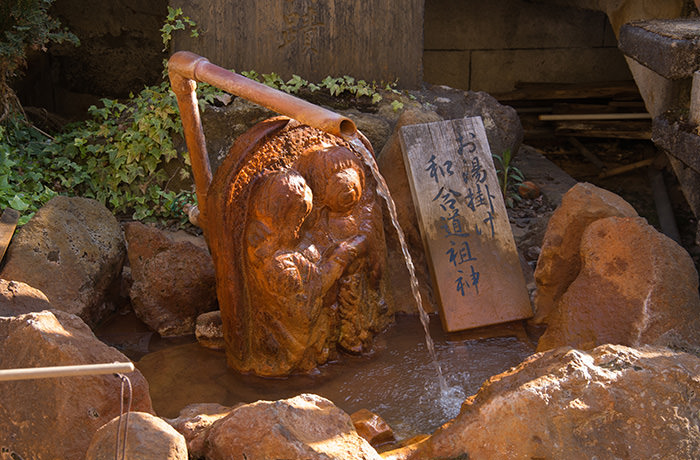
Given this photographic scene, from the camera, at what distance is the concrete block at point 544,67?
8992 millimetres

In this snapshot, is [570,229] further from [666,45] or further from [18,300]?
[18,300]

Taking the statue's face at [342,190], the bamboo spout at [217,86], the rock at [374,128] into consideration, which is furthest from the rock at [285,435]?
the rock at [374,128]

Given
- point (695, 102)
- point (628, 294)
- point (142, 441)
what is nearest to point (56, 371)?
point (142, 441)

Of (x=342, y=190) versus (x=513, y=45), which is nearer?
(x=342, y=190)

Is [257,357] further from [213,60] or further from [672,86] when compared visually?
[672,86]

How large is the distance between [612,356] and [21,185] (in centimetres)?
446

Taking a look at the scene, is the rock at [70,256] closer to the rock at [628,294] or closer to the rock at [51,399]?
the rock at [51,399]

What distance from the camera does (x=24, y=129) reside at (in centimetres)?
624

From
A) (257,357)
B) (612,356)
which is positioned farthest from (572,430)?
(257,357)

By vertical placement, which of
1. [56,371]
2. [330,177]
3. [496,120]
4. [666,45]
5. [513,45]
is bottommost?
[496,120]

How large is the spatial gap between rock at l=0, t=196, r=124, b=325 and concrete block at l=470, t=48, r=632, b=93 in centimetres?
557

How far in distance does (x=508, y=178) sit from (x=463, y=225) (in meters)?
2.12

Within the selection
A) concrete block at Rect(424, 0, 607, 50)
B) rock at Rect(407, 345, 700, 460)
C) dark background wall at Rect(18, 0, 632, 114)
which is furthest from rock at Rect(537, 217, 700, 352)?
concrete block at Rect(424, 0, 607, 50)

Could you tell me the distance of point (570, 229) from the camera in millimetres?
4402
